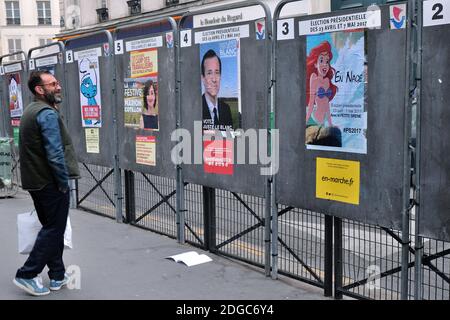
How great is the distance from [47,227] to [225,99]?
215 centimetres

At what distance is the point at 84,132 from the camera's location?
8.24m

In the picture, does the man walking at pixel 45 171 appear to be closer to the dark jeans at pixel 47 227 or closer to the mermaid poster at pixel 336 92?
the dark jeans at pixel 47 227

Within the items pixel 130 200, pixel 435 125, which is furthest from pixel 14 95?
pixel 435 125

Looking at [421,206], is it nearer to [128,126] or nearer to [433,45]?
[433,45]

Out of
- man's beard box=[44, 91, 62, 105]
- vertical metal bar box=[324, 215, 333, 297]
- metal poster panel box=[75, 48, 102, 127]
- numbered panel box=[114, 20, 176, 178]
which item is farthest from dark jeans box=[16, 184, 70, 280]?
metal poster panel box=[75, 48, 102, 127]

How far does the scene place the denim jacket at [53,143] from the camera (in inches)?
182

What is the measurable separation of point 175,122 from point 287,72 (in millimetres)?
1920

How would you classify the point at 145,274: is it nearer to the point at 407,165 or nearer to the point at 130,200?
the point at 130,200

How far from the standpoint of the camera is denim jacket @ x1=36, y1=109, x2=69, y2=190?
462cm

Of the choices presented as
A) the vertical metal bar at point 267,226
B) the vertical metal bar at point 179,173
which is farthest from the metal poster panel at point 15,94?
the vertical metal bar at point 267,226

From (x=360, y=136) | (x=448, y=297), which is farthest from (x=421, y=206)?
(x=448, y=297)

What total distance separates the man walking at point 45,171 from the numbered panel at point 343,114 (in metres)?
1.96

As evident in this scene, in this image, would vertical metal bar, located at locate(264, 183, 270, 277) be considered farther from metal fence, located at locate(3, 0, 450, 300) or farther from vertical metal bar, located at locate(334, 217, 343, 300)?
vertical metal bar, located at locate(334, 217, 343, 300)

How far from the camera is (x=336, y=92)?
445 centimetres
